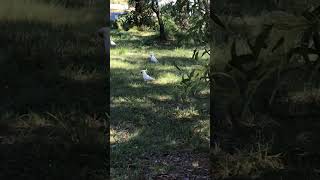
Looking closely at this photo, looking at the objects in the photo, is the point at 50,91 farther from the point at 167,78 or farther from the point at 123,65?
the point at 123,65

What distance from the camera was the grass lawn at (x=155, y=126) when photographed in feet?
11.2

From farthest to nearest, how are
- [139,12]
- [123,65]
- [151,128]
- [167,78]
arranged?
[139,12], [123,65], [167,78], [151,128]

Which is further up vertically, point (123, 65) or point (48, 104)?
point (48, 104)

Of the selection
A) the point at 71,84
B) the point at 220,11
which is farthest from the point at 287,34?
the point at 71,84

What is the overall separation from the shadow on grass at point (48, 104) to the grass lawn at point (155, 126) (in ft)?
3.90

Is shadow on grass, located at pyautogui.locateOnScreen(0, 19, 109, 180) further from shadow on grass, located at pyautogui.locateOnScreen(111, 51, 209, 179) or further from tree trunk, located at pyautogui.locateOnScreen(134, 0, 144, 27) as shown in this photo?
tree trunk, located at pyautogui.locateOnScreen(134, 0, 144, 27)

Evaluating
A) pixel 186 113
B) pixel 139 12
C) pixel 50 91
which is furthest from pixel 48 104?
pixel 139 12

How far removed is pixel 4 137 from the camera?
202cm

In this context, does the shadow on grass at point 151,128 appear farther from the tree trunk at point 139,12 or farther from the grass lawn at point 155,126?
the tree trunk at point 139,12

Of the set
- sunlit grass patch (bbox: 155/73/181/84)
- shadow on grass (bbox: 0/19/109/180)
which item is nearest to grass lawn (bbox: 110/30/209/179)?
sunlit grass patch (bbox: 155/73/181/84)

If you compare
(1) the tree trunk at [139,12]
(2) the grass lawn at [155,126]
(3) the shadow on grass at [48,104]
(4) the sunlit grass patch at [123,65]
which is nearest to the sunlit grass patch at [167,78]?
(2) the grass lawn at [155,126]

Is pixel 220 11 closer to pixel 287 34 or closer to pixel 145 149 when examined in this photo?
pixel 287 34

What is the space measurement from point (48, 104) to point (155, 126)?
7.91 ft

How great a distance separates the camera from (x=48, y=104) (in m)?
2.03
